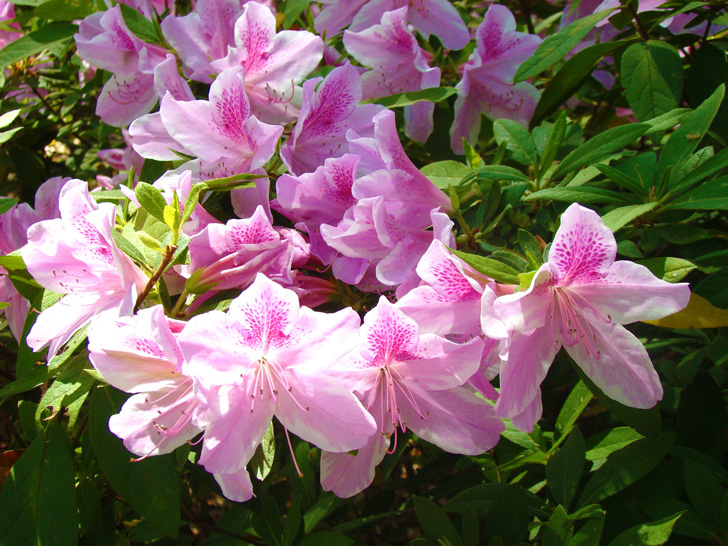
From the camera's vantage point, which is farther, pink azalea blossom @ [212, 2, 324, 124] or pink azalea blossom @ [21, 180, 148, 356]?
pink azalea blossom @ [212, 2, 324, 124]

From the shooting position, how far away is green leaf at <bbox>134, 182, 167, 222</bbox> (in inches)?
37.5

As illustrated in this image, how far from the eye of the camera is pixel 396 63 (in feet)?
4.84

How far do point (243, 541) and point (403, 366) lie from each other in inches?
29.0

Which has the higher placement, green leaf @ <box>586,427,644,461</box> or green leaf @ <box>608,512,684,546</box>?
green leaf @ <box>608,512,684,546</box>

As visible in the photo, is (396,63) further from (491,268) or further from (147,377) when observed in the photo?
(147,377)

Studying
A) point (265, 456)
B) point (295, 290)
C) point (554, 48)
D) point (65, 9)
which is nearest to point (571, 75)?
point (554, 48)

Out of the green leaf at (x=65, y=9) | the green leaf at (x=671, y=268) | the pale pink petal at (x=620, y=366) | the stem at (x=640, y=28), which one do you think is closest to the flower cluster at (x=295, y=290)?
the pale pink petal at (x=620, y=366)

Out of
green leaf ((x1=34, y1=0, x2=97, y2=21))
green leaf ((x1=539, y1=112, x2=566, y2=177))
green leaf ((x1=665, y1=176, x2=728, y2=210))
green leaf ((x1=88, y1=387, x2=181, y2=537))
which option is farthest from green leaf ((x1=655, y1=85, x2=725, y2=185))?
green leaf ((x1=34, y1=0, x2=97, y2=21))

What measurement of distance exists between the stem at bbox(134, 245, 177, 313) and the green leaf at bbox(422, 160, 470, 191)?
20.8 inches

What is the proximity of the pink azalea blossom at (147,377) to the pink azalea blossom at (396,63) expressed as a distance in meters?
0.82

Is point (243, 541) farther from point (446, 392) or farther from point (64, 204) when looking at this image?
point (64, 204)

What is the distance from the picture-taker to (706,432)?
1.30 m

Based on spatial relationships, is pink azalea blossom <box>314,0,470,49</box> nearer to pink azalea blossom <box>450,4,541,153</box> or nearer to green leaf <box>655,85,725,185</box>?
pink azalea blossom <box>450,4,541,153</box>

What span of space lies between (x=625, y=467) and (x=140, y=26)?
1332 mm
